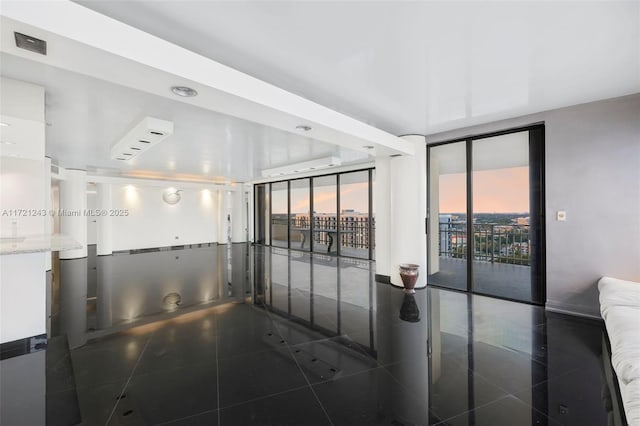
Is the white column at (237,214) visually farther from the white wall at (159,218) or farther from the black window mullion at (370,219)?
the black window mullion at (370,219)

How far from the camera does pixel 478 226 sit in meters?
4.74

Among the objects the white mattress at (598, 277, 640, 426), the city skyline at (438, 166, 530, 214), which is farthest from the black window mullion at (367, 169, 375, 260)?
the white mattress at (598, 277, 640, 426)

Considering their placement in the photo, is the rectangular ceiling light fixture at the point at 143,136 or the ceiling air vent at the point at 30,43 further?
the rectangular ceiling light fixture at the point at 143,136

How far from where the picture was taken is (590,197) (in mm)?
3541

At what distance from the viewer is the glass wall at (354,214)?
7848 mm

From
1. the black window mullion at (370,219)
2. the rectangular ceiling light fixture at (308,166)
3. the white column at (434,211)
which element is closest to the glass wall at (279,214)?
the rectangular ceiling light fixture at (308,166)

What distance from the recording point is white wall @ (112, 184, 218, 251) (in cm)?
928

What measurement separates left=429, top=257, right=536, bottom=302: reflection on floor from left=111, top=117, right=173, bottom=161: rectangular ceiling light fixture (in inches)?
201

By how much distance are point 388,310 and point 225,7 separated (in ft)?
12.1

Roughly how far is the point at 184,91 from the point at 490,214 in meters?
4.70

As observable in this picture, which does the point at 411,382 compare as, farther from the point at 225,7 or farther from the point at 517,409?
the point at 225,7

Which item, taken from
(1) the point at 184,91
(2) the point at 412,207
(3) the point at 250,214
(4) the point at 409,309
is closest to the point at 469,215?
(2) the point at 412,207

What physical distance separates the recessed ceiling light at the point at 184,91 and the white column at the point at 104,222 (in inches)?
313

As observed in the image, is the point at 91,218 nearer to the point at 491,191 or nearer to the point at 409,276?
the point at 409,276
